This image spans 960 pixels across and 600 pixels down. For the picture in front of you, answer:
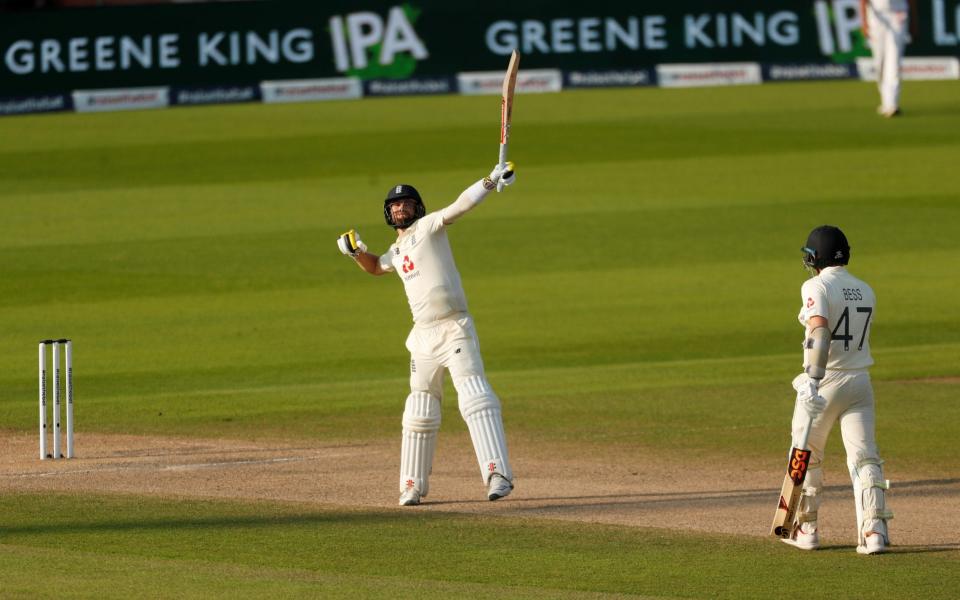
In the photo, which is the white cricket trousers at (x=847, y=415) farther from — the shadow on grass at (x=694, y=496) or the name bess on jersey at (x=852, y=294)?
the shadow on grass at (x=694, y=496)

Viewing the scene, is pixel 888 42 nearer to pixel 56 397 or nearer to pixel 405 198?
pixel 405 198

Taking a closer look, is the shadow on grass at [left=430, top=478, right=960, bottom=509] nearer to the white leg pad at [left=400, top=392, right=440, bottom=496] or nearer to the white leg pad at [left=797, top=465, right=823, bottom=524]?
the white leg pad at [left=400, top=392, right=440, bottom=496]

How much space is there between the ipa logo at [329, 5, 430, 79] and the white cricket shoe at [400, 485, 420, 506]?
741 inches

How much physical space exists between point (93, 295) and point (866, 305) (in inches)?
477

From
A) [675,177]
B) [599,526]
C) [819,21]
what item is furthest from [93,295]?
[819,21]

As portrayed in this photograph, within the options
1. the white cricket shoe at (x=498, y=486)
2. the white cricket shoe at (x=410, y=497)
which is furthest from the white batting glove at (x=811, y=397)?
the white cricket shoe at (x=410, y=497)

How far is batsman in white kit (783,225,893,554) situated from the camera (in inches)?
354

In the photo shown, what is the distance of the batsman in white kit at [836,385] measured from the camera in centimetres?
898

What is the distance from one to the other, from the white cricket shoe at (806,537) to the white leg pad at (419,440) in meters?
2.35

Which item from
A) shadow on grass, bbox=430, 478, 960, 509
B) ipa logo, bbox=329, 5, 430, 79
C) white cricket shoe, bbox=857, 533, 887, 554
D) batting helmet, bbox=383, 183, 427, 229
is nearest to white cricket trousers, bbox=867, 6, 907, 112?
ipa logo, bbox=329, 5, 430, 79

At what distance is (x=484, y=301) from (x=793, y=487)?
33.6 feet

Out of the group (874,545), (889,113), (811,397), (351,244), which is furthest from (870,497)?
(889,113)

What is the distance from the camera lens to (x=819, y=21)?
28594 mm

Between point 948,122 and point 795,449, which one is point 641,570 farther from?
point 948,122
